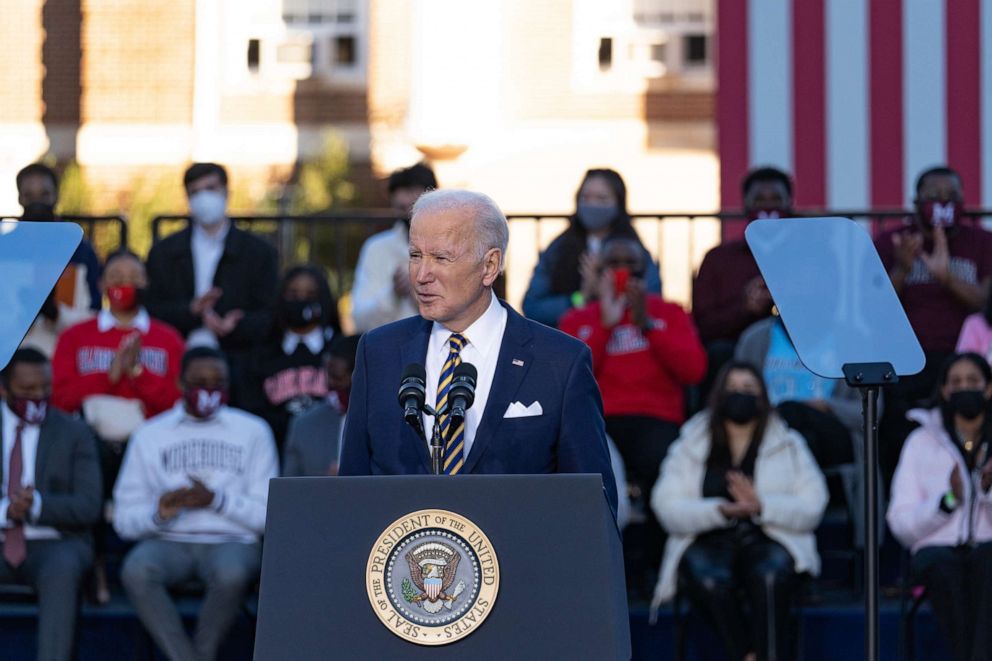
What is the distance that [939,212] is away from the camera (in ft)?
26.8

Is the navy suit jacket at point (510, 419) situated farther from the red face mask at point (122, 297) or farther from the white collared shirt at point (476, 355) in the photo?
the red face mask at point (122, 297)

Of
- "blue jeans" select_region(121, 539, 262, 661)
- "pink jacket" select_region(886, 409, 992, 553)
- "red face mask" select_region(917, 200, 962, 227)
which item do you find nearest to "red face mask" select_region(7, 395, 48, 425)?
"blue jeans" select_region(121, 539, 262, 661)

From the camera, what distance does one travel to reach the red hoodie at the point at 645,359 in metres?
7.66

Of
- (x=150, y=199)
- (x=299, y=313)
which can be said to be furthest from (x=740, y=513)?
(x=150, y=199)

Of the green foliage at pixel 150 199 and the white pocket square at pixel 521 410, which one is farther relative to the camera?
the green foliage at pixel 150 199

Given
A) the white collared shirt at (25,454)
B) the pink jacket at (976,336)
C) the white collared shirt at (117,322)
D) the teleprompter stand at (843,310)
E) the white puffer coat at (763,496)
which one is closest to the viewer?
the teleprompter stand at (843,310)

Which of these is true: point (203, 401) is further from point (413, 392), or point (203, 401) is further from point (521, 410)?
point (413, 392)

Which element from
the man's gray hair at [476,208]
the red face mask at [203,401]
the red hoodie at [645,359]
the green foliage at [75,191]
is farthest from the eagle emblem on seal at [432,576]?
the green foliage at [75,191]

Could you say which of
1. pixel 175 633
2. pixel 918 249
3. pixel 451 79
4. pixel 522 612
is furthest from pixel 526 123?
pixel 522 612

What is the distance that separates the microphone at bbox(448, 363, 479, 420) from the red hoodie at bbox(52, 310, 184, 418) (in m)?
4.65

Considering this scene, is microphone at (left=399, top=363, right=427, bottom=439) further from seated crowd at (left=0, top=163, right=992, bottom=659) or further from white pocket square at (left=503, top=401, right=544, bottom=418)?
seated crowd at (left=0, top=163, right=992, bottom=659)

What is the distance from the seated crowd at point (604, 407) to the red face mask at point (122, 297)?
1 centimetres

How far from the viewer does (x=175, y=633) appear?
6.84 m

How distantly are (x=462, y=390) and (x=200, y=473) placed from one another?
3973 millimetres
